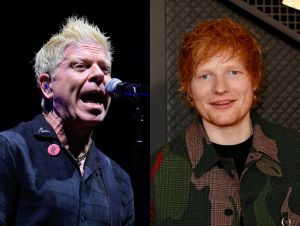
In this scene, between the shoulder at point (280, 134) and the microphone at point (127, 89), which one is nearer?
the microphone at point (127, 89)

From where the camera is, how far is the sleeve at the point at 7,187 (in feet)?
7.42

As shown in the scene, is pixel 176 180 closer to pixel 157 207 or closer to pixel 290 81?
pixel 157 207

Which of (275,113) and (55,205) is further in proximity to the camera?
(275,113)

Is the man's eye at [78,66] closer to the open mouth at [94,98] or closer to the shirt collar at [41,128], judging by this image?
the open mouth at [94,98]

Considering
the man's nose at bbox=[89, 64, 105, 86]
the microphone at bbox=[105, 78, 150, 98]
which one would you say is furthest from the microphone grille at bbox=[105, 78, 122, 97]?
the man's nose at bbox=[89, 64, 105, 86]

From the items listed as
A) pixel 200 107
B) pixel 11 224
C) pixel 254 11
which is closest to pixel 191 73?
pixel 200 107

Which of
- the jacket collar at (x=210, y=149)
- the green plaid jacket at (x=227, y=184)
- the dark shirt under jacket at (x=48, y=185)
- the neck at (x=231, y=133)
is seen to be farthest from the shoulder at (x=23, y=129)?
the neck at (x=231, y=133)

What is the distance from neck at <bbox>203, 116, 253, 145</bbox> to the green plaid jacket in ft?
0.13

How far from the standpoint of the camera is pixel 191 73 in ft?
8.13

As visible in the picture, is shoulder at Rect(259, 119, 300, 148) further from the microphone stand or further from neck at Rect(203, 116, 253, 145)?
the microphone stand

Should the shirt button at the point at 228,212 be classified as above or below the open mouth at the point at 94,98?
below

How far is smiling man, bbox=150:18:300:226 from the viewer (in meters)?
2.36

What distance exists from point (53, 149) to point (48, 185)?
0.62 ft

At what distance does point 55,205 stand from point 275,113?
1.32m
